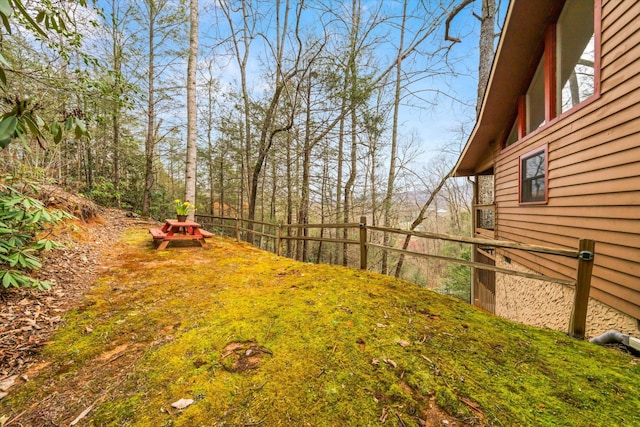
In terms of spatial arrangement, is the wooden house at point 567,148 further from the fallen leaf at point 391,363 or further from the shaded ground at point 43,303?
the shaded ground at point 43,303

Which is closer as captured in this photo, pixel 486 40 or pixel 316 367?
pixel 316 367

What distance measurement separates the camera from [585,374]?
1.76m

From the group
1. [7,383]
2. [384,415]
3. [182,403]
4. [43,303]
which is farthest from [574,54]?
[43,303]

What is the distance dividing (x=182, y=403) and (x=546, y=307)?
5590mm

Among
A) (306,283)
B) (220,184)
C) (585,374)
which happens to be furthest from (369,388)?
(220,184)

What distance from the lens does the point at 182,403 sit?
1.50 meters

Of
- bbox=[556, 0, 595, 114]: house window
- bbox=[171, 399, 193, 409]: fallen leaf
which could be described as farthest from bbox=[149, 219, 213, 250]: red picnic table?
bbox=[556, 0, 595, 114]: house window

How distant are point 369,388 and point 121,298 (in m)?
3.11

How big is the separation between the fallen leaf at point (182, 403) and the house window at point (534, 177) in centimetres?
574

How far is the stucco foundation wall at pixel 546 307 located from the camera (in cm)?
298

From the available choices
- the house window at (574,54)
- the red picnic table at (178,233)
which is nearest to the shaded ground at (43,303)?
the red picnic table at (178,233)

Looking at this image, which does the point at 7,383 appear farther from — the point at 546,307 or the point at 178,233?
the point at 546,307

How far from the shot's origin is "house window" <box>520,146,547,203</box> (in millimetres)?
4567

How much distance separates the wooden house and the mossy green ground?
168cm
